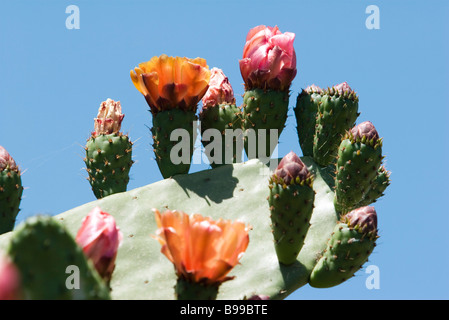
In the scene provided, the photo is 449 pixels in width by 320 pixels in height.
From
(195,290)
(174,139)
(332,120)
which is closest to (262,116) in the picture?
(332,120)

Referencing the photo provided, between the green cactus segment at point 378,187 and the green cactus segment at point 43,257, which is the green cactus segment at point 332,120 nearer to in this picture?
the green cactus segment at point 378,187

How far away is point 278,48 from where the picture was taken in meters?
4.10

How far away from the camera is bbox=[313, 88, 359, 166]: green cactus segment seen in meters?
4.14

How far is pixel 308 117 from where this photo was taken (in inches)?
171

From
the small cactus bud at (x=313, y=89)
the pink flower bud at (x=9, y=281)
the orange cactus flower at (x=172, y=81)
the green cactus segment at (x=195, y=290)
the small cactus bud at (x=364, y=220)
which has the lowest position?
the green cactus segment at (x=195, y=290)

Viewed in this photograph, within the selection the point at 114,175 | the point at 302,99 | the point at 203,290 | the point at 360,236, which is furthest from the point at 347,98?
the point at 203,290

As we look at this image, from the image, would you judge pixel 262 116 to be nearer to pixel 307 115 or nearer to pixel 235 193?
pixel 307 115

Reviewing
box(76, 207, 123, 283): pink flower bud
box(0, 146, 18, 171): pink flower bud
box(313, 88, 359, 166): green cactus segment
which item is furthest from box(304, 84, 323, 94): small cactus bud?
box(76, 207, 123, 283): pink flower bud

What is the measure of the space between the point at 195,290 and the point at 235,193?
1277mm

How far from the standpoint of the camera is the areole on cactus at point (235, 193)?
9.02 ft

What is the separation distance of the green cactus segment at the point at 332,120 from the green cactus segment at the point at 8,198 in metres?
1.74

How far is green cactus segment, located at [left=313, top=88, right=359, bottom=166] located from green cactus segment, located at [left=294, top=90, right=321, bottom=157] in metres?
0.11
